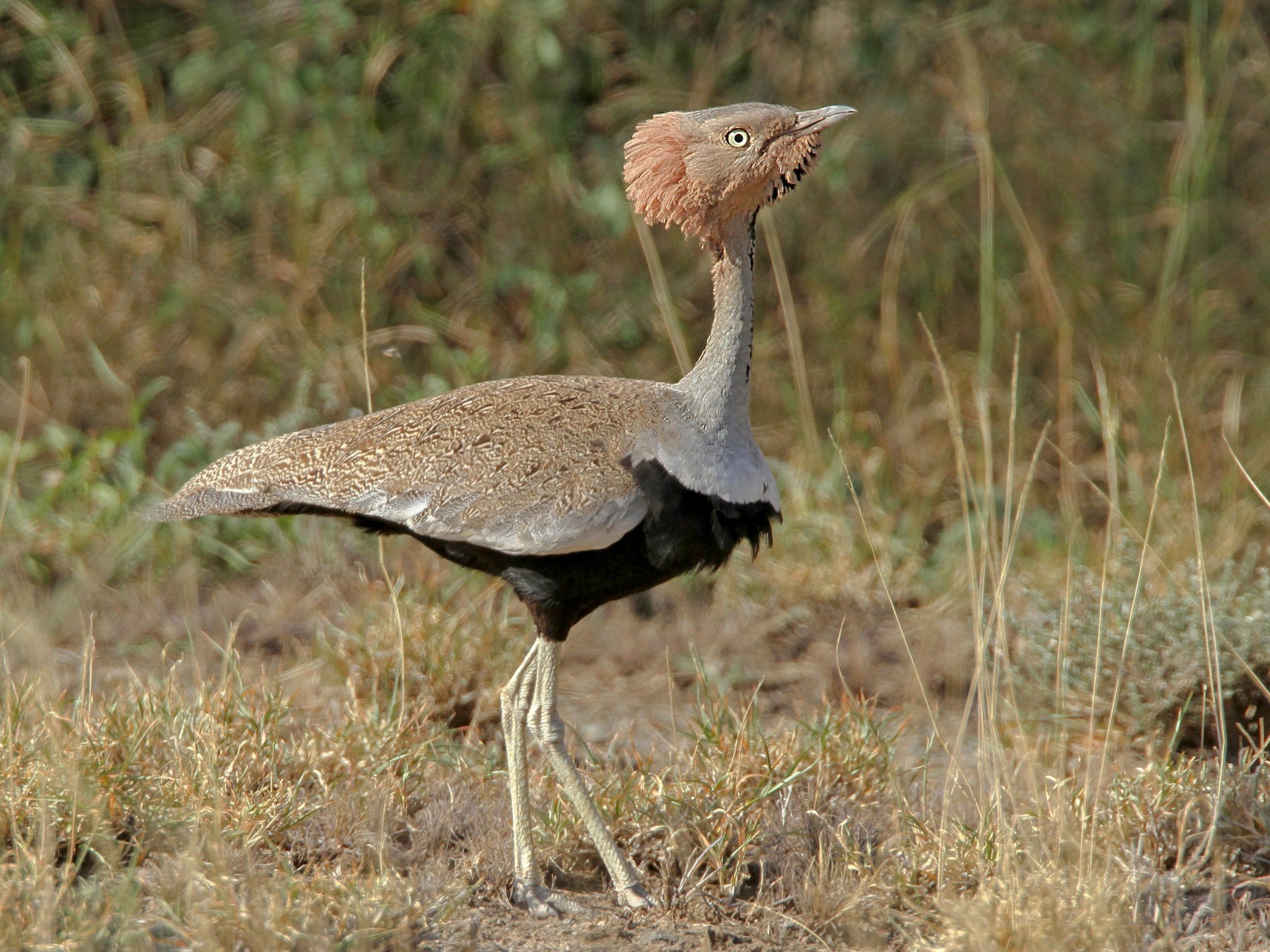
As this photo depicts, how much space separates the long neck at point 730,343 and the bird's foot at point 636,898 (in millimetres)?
1087

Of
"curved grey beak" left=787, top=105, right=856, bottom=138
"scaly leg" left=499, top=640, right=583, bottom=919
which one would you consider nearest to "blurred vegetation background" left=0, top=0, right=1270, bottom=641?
"curved grey beak" left=787, top=105, right=856, bottom=138

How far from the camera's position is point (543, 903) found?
10.6 feet

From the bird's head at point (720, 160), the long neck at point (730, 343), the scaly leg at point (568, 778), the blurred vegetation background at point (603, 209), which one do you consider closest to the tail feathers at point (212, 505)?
Answer: the scaly leg at point (568, 778)

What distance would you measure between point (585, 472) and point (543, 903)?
0.99 metres

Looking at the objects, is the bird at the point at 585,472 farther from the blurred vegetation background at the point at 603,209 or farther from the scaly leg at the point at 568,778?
the blurred vegetation background at the point at 603,209

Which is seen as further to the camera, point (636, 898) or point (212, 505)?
point (212, 505)

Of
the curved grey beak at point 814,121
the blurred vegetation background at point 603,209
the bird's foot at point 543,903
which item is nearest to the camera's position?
the bird's foot at point 543,903

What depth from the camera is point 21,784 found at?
123 inches

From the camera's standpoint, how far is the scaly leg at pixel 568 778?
3289 millimetres

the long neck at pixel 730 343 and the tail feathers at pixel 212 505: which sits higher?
the long neck at pixel 730 343

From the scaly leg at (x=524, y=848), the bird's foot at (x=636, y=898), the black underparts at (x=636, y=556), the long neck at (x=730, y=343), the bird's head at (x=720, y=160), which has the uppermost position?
the bird's head at (x=720, y=160)

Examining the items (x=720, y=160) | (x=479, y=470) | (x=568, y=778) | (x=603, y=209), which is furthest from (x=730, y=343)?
(x=603, y=209)

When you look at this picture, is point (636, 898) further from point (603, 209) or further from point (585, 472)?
point (603, 209)

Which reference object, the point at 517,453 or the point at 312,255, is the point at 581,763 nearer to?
the point at 517,453
